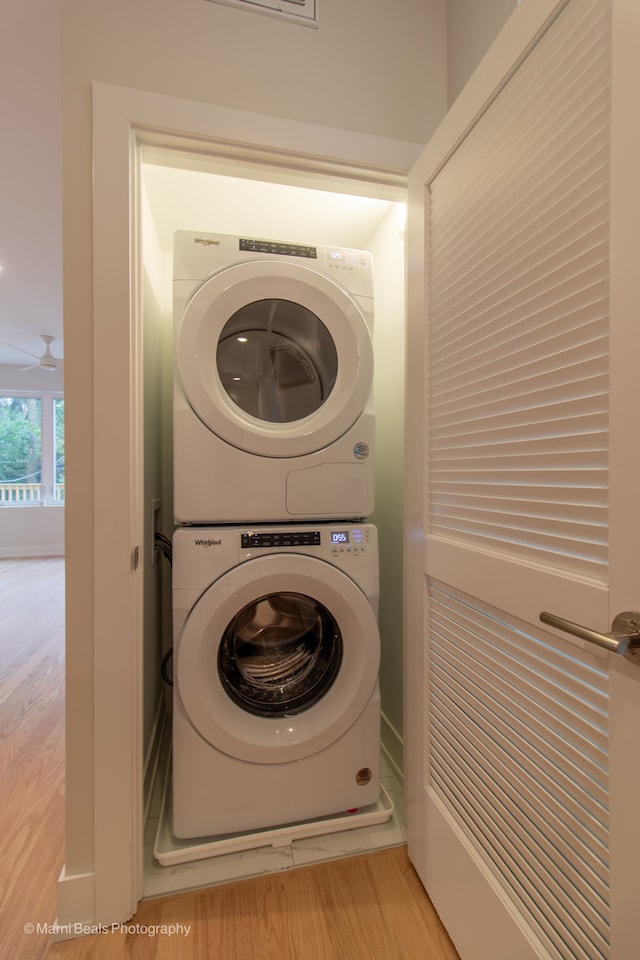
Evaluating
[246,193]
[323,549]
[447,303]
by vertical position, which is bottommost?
[323,549]

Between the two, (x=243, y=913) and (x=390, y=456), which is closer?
(x=243, y=913)

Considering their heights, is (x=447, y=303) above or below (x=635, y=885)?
above

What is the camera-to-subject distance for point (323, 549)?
130cm

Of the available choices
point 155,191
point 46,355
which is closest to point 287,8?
point 155,191

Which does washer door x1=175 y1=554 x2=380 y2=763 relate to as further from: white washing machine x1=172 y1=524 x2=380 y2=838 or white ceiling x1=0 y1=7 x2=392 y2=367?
white ceiling x1=0 y1=7 x2=392 y2=367

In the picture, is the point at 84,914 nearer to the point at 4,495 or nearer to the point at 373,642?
the point at 373,642

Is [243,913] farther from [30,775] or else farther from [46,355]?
[46,355]

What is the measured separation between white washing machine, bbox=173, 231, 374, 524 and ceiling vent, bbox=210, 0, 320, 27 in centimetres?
55

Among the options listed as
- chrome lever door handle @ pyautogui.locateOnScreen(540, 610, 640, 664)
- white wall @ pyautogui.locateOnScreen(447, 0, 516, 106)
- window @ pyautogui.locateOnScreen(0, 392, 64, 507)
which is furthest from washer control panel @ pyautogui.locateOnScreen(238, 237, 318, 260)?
window @ pyautogui.locateOnScreen(0, 392, 64, 507)

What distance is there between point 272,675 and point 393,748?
0.69m

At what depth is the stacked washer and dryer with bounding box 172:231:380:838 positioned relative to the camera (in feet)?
3.99

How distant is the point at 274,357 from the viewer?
4.58 ft

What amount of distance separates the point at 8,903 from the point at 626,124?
81.9 inches

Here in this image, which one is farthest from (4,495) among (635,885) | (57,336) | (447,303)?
(635,885)
